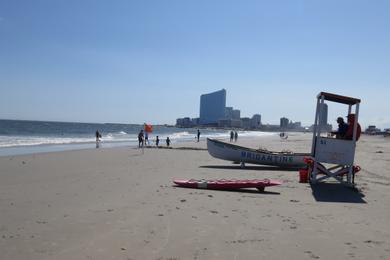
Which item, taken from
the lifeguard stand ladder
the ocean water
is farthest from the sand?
the ocean water

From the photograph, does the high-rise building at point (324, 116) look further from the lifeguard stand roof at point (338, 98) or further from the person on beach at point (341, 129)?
the person on beach at point (341, 129)

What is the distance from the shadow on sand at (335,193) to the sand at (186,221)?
0.09 ft

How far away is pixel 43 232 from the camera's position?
604cm

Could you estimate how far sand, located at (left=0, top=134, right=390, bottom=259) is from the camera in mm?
5328

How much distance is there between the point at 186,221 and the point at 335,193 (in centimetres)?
520

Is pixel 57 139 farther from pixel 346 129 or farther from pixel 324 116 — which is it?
pixel 346 129

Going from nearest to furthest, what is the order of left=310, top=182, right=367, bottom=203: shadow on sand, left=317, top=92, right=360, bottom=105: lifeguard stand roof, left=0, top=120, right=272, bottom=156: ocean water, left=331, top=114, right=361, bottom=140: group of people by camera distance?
left=310, top=182, right=367, bottom=203: shadow on sand
left=331, top=114, right=361, bottom=140: group of people
left=317, top=92, right=360, bottom=105: lifeguard stand roof
left=0, top=120, right=272, bottom=156: ocean water

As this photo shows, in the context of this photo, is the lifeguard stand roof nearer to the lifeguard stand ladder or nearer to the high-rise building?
the lifeguard stand ladder

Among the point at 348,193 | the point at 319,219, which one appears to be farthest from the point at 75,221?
the point at 348,193

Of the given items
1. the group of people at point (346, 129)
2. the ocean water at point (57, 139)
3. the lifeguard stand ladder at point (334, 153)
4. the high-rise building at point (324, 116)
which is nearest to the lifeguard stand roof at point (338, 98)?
the lifeguard stand ladder at point (334, 153)

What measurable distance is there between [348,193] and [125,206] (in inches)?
232

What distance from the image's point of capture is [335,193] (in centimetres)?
1037

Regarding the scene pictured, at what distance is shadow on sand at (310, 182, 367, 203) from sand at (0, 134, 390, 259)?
3 cm

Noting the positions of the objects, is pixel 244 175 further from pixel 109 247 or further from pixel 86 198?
pixel 109 247
